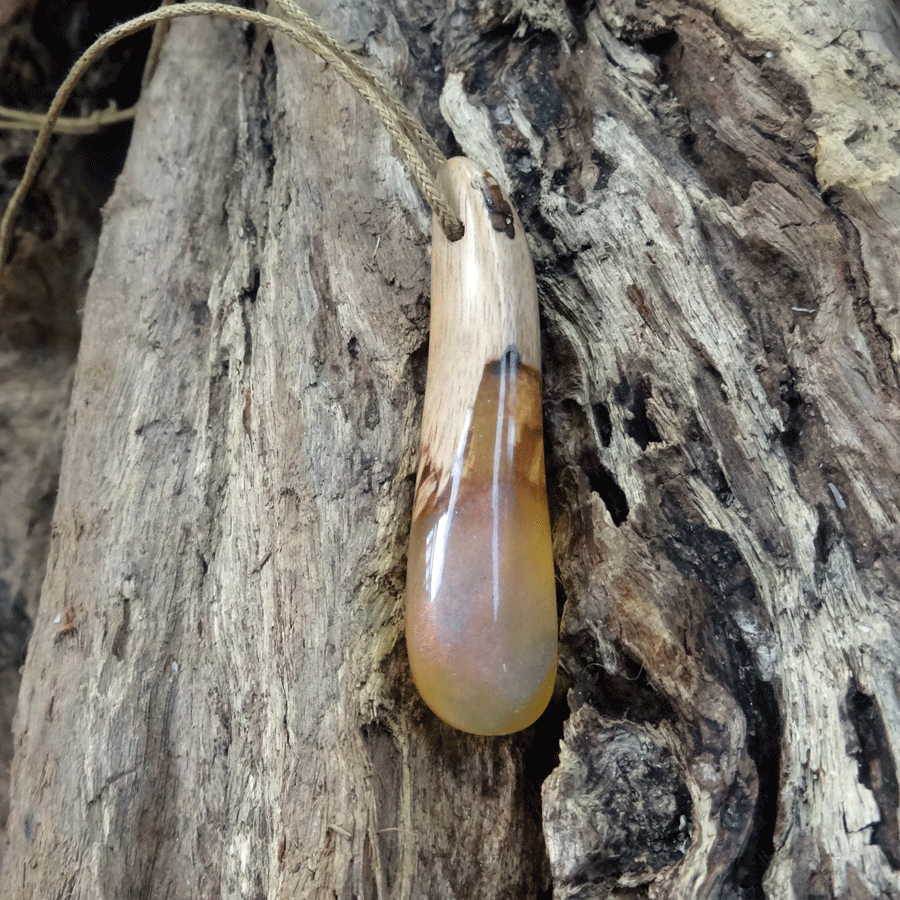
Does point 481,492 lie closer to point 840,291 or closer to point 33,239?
point 840,291

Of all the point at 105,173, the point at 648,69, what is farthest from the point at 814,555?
the point at 105,173

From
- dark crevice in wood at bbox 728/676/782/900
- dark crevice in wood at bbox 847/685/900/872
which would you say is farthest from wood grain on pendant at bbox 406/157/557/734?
dark crevice in wood at bbox 847/685/900/872

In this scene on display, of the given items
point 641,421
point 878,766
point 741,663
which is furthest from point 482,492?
point 878,766

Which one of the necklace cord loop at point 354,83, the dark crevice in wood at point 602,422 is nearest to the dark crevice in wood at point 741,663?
the dark crevice in wood at point 602,422

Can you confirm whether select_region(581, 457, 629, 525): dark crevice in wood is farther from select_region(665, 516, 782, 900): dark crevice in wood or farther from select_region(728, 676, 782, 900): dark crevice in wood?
select_region(728, 676, 782, 900): dark crevice in wood

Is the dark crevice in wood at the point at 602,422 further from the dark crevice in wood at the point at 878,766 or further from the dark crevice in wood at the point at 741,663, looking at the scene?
the dark crevice in wood at the point at 878,766

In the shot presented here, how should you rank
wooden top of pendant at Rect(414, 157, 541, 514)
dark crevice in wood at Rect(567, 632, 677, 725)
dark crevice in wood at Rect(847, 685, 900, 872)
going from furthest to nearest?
1. wooden top of pendant at Rect(414, 157, 541, 514)
2. dark crevice in wood at Rect(567, 632, 677, 725)
3. dark crevice in wood at Rect(847, 685, 900, 872)
